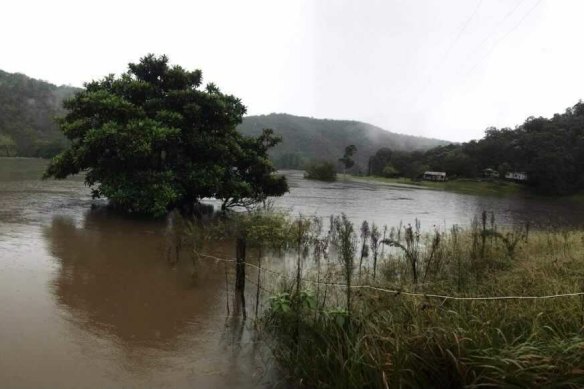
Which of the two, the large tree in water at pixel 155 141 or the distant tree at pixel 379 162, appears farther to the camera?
the distant tree at pixel 379 162

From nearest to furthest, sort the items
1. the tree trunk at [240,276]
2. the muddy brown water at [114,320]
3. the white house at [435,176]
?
the muddy brown water at [114,320], the tree trunk at [240,276], the white house at [435,176]

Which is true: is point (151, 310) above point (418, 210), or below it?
above

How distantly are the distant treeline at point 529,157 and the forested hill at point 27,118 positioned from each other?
6435 centimetres

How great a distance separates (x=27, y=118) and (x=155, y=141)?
85106mm

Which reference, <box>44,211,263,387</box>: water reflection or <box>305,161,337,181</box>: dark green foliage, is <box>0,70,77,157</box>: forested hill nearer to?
<box>305,161,337,181</box>: dark green foliage

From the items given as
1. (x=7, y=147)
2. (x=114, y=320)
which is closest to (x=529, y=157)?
(x=114, y=320)

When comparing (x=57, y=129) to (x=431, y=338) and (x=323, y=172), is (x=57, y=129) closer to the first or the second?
(x=323, y=172)

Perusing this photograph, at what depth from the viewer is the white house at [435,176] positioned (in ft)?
248

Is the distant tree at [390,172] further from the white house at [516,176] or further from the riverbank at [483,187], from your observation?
the white house at [516,176]

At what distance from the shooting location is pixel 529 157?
60.0 m

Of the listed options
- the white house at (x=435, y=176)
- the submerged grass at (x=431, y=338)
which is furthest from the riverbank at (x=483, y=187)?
the submerged grass at (x=431, y=338)

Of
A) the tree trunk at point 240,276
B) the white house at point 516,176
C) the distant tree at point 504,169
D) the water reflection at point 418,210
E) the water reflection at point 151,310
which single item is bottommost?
the water reflection at point 418,210

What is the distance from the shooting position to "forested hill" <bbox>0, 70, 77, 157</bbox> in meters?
69.8

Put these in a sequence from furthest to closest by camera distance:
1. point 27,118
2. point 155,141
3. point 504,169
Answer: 1. point 27,118
2. point 504,169
3. point 155,141
